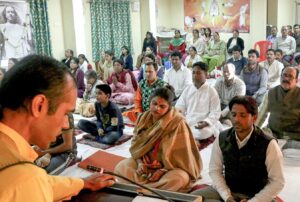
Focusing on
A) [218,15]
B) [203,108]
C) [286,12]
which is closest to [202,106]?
[203,108]

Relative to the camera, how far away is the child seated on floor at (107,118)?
12.7 feet

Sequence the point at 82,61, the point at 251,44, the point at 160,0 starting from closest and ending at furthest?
the point at 82,61
the point at 251,44
the point at 160,0

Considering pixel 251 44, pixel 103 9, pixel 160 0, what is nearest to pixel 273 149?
pixel 103 9

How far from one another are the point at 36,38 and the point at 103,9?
203cm

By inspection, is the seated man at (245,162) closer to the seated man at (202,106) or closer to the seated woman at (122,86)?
the seated man at (202,106)

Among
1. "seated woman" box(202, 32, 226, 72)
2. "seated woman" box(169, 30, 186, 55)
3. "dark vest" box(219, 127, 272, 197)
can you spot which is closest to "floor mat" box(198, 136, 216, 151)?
"dark vest" box(219, 127, 272, 197)

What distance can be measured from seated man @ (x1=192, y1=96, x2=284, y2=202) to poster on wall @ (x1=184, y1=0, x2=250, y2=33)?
8822mm

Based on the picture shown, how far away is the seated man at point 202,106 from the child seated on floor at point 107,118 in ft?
2.55

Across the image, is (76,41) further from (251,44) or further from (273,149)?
(273,149)

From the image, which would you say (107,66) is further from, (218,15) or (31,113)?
(31,113)

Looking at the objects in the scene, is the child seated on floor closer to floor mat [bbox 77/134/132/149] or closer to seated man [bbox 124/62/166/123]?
floor mat [bbox 77/134/132/149]

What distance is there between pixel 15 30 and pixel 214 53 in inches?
180

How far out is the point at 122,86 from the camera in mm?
5832

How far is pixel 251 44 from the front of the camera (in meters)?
10.5
